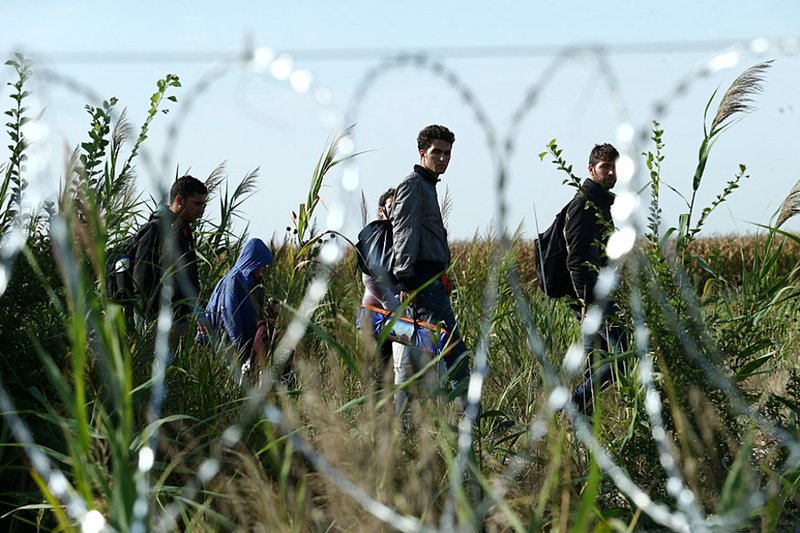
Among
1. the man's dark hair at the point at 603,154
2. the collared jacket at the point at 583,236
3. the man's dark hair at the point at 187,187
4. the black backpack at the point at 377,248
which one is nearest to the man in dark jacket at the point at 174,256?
the man's dark hair at the point at 187,187

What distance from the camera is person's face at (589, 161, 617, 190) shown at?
16.4 ft

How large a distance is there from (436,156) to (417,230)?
370mm

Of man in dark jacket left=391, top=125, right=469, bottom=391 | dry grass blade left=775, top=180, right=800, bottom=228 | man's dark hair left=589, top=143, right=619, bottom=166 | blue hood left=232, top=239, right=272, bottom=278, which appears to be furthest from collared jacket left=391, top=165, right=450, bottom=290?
dry grass blade left=775, top=180, right=800, bottom=228

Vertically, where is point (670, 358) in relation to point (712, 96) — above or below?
below

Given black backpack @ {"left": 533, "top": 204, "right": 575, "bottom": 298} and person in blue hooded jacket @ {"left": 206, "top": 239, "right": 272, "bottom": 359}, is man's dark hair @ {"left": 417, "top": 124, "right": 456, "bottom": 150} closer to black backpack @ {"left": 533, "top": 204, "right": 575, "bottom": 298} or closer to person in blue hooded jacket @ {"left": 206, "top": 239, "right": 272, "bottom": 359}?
black backpack @ {"left": 533, "top": 204, "right": 575, "bottom": 298}

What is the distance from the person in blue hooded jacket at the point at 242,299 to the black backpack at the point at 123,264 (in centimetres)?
38

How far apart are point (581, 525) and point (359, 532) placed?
0.40m

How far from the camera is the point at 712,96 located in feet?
11.0

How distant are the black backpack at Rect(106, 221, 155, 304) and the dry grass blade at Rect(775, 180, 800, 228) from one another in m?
2.35

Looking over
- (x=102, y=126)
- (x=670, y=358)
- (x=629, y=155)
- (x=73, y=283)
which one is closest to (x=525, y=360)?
(x=670, y=358)

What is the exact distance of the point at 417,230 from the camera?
4723 millimetres

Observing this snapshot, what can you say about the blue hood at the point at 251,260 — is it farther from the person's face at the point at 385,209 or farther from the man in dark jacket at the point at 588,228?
the man in dark jacket at the point at 588,228

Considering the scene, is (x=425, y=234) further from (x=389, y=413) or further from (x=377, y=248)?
(x=389, y=413)

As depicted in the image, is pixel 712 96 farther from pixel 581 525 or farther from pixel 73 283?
pixel 73 283
